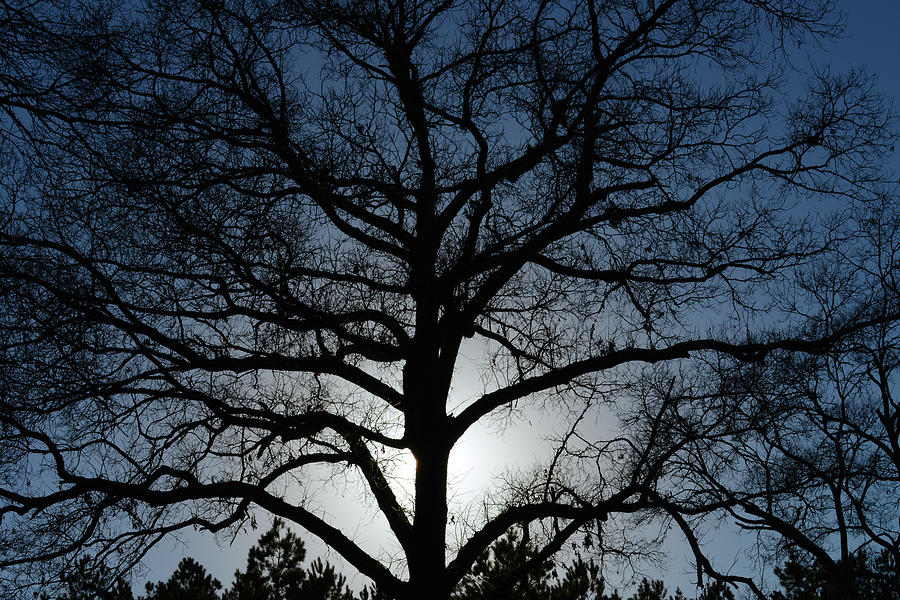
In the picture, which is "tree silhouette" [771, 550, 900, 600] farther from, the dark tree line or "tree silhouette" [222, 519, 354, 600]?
"tree silhouette" [222, 519, 354, 600]

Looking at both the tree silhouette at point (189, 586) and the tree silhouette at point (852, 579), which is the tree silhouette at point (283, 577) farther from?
the tree silhouette at point (852, 579)

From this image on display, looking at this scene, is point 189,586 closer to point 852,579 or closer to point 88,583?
point 88,583

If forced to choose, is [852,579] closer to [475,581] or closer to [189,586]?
[475,581]

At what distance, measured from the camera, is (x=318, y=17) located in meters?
5.91

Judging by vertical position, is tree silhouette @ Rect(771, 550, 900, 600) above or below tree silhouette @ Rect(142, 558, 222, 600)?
below

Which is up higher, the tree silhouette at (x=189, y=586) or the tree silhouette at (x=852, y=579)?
the tree silhouette at (x=189, y=586)

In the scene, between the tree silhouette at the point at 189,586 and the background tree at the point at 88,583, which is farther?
the tree silhouette at the point at 189,586

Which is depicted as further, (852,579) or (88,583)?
(852,579)

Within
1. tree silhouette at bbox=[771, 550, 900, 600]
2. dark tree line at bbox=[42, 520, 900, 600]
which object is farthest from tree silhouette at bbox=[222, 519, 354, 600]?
tree silhouette at bbox=[771, 550, 900, 600]

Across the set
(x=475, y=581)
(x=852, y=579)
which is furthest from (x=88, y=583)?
(x=852, y=579)

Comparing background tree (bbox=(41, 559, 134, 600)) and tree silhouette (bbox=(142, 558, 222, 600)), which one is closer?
background tree (bbox=(41, 559, 134, 600))

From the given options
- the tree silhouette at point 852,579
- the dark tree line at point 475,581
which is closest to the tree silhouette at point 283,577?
the dark tree line at point 475,581

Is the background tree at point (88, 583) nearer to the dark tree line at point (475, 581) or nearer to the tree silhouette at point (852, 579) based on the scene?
the dark tree line at point (475, 581)

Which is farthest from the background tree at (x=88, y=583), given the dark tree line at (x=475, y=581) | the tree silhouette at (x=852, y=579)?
the tree silhouette at (x=852, y=579)
